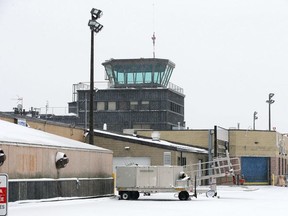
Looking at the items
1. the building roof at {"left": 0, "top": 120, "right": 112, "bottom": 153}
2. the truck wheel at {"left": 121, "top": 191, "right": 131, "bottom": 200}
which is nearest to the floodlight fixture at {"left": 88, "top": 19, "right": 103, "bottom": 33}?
the building roof at {"left": 0, "top": 120, "right": 112, "bottom": 153}

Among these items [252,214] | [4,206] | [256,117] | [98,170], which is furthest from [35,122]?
[256,117]

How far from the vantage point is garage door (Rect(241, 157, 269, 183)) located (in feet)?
271

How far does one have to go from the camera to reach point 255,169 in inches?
3317

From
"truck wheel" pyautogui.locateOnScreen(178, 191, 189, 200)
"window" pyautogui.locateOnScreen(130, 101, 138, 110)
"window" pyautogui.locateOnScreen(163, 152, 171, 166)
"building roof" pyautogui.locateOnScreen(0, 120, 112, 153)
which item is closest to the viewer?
"building roof" pyautogui.locateOnScreen(0, 120, 112, 153)

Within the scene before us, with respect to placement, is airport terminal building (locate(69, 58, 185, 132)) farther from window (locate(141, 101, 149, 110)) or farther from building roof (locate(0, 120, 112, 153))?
building roof (locate(0, 120, 112, 153))

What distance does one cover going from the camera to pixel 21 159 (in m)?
29.7

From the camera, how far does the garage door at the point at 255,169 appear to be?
82.8 m

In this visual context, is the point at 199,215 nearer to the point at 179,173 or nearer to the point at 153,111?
the point at 179,173

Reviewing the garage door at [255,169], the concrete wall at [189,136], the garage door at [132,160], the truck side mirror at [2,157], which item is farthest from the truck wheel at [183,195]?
the garage door at [255,169]

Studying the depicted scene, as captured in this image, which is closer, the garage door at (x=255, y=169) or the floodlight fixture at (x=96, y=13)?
the floodlight fixture at (x=96, y=13)

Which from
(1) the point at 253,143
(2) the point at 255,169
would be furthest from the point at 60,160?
(1) the point at 253,143

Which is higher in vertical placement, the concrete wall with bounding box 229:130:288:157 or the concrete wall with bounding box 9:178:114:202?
the concrete wall with bounding box 229:130:288:157

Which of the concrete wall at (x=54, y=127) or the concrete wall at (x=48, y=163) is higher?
the concrete wall at (x=54, y=127)

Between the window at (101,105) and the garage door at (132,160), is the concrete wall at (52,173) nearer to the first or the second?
the garage door at (132,160)
